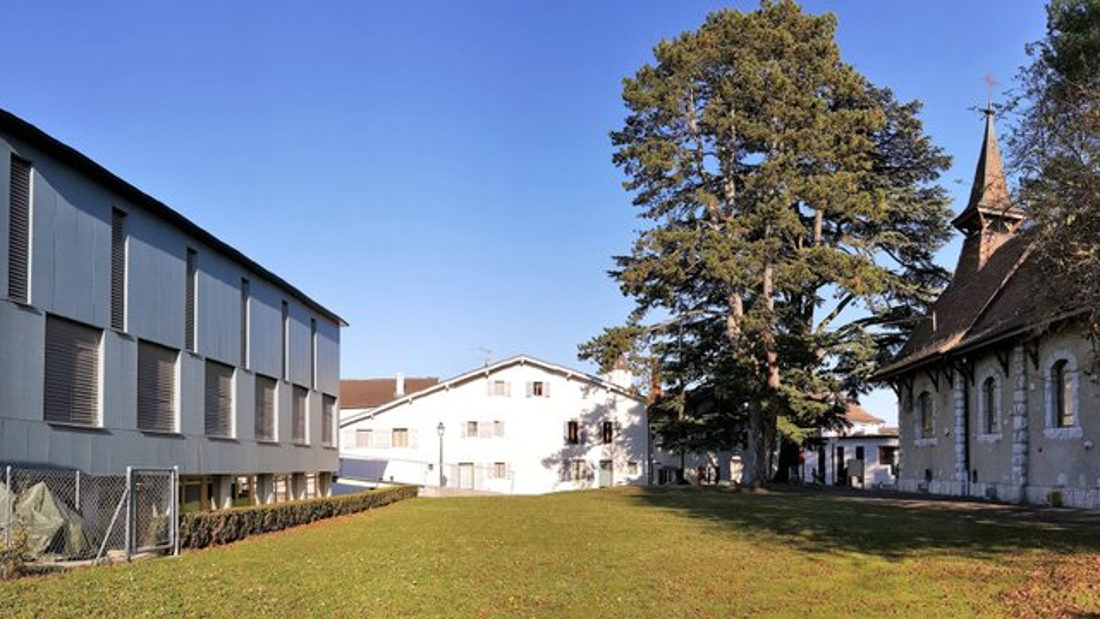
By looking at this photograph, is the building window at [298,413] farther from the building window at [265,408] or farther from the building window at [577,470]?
the building window at [577,470]

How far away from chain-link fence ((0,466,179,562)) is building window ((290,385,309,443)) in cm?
1807

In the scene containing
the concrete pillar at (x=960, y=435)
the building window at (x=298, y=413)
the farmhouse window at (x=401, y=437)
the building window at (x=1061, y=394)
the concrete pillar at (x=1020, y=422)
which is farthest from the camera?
the farmhouse window at (x=401, y=437)

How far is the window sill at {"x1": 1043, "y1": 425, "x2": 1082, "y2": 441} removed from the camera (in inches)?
1051

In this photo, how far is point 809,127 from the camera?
42312mm

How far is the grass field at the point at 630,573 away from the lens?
11445 mm

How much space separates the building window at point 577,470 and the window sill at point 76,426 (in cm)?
4420

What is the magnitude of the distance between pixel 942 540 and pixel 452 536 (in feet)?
32.4

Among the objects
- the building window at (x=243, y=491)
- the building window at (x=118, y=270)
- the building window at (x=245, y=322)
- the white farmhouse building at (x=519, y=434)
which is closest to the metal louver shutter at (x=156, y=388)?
the building window at (x=118, y=270)

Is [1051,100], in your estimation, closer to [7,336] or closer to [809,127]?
[7,336]

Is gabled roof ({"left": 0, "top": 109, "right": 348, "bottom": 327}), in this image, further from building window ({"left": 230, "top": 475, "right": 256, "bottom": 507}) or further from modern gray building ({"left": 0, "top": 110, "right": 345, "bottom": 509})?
building window ({"left": 230, "top": 475, "right": 256, "bottom": 507})

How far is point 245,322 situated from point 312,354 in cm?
965

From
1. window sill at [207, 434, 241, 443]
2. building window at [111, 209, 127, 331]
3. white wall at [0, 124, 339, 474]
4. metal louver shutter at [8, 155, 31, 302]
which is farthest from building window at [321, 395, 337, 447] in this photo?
metal louver shutter at [8, 155, 31, 302]

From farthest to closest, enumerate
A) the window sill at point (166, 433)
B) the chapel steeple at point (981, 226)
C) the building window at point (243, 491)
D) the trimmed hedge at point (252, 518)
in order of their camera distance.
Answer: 1. the chapel steeple at point (981, 226)
2. the building window at point (243, 491)
3. the window sill at point (166, 433)
4. the trimmed hedge at point (252, 518)

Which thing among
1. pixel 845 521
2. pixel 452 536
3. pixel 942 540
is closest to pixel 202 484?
pixel 452 536
